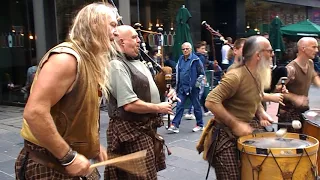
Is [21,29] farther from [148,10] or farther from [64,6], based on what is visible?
[148,10]

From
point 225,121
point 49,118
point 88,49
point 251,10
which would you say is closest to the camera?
point 49,118

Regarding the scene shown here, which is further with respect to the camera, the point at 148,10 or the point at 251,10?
the point at 251,10

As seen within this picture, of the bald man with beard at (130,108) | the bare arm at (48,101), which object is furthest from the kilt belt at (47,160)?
the bald man with beard at (130,108)

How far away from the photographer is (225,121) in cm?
325

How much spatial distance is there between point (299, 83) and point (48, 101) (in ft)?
11.7

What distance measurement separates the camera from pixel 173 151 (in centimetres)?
A: 610

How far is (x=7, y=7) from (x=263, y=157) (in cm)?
1108

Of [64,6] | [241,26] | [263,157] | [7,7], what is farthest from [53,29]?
[263,157]

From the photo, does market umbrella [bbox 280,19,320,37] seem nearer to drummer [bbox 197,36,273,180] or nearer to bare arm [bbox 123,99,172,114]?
drummer [bbox 197,36,273,180]

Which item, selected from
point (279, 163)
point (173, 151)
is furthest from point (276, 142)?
point (173, 151)

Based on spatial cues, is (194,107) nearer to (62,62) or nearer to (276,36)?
(62,62)

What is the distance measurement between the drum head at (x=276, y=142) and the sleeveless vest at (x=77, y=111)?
4.84 feet

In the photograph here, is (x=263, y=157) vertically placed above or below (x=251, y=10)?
below

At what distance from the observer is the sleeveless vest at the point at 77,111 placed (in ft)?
7.09
